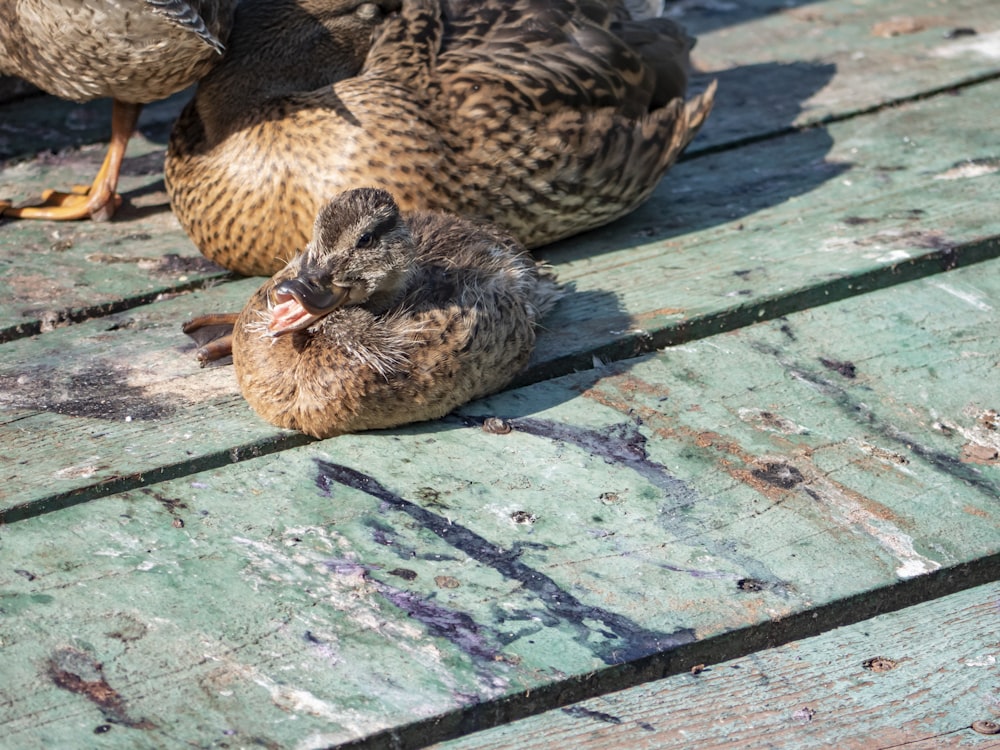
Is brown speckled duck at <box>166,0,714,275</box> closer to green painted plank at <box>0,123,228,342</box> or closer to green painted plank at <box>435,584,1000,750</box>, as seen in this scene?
green painted plank at <box>0,123,228,342</box>

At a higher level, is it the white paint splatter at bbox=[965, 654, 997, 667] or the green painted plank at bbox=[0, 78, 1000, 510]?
the green painted plank at bbox=[0, 78, 1000, 510]

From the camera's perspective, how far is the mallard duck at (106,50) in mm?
3752

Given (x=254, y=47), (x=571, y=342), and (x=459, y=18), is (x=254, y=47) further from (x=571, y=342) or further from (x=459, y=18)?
(x=571, y=342)

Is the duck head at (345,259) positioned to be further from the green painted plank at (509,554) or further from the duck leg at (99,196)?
the duck leg at (99,196)

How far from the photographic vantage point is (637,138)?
421 centimetres

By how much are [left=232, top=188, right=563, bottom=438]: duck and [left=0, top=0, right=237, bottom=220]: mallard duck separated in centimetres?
100

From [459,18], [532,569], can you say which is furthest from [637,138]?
[532,569]

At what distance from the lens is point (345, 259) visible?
2980 millimetres

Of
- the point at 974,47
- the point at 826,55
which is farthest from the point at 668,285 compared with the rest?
the point at 974,47

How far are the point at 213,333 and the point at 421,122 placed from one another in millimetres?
890

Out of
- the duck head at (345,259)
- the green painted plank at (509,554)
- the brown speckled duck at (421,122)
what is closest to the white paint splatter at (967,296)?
the green painted plank at (509,554)

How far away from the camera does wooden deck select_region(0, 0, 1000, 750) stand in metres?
2.29

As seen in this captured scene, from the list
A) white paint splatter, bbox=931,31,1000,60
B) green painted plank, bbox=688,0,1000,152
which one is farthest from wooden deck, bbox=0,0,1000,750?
white paint splatter, bbox=931,31,1000,60

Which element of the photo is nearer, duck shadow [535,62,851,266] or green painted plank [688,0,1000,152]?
duck shadow [535,62,851,266]
